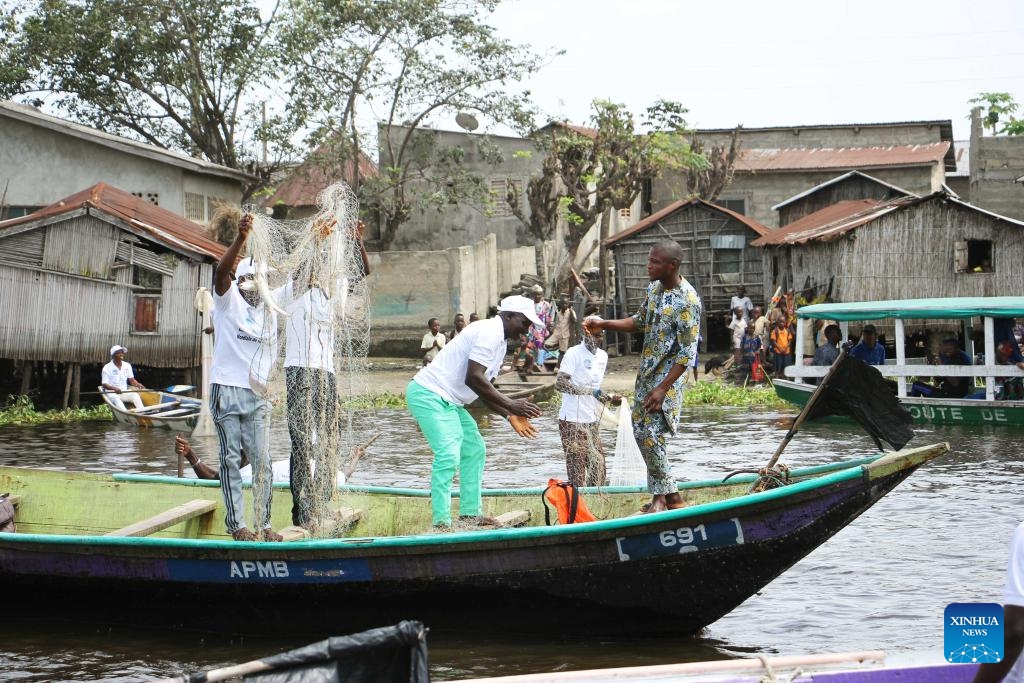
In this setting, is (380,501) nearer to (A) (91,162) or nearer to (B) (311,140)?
(A) (91,162)

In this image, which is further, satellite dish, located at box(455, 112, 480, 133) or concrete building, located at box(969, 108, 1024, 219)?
concrete building, located at box(969, 108, 1024, 219)

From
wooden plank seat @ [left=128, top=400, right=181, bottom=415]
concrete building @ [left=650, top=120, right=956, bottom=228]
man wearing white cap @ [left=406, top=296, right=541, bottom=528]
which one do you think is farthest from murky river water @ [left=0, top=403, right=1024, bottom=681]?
concrete building @ [left=650, top=120, right=956, bottom=228]

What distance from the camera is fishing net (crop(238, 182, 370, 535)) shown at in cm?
725

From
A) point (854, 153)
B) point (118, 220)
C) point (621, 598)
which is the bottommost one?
point (621, 598)

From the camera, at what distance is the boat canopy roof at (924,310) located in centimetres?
1566

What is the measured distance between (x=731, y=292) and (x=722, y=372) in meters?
4.88

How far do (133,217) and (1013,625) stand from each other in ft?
60.8

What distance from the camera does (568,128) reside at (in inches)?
1163

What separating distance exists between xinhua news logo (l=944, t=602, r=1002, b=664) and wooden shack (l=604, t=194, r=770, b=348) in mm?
25321

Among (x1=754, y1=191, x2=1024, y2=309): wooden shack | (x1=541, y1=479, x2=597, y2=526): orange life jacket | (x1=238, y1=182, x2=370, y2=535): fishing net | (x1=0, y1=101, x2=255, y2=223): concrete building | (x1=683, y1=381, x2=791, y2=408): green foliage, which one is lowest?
(x1=541, y1=479, x2=597, y2=526): orange life jacket

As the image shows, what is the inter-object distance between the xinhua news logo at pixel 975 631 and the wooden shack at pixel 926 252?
798 inches

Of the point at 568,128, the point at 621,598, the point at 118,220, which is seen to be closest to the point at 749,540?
the point at 621,598

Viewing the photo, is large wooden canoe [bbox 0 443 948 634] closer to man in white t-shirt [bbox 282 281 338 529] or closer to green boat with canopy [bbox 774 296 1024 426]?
man in white t-shirt [bbox 282 281 338 529]

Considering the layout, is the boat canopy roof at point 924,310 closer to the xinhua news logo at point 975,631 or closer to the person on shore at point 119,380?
the person on shore at point 119,380
